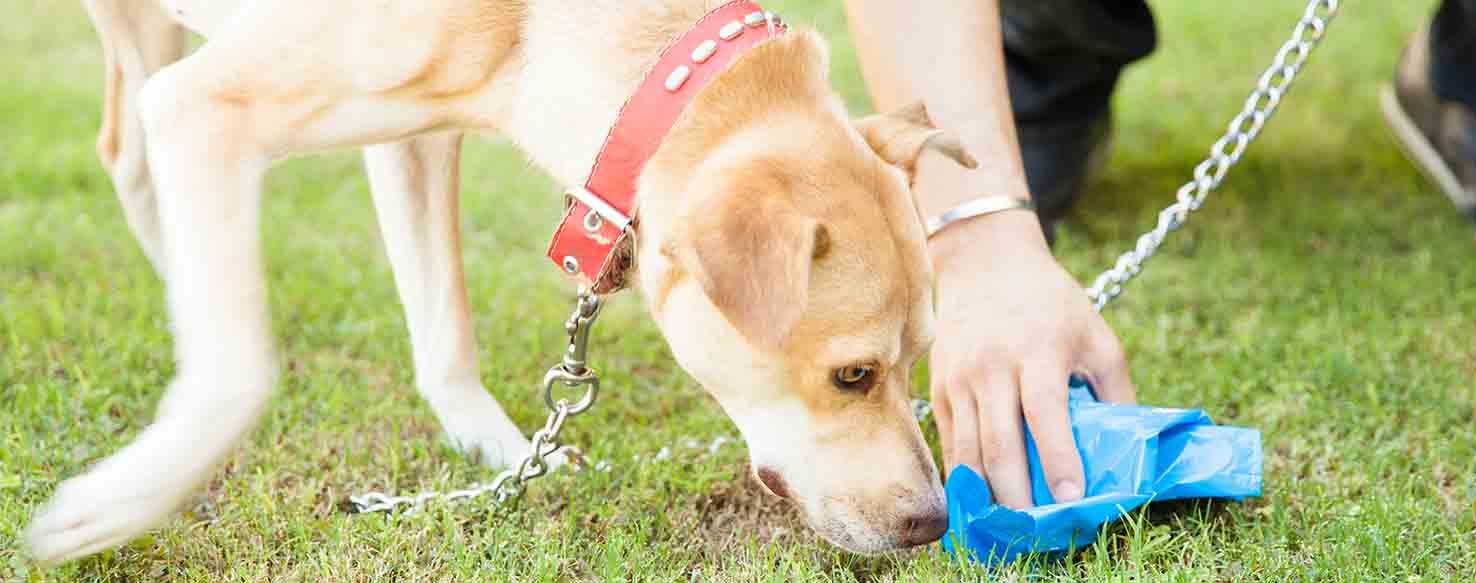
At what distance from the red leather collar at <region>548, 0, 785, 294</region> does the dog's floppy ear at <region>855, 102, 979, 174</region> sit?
280mm

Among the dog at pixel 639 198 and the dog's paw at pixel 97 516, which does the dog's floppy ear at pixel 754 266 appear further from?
the dog's paw at pixel 97 516

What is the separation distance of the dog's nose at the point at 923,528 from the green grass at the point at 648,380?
0.07 meters

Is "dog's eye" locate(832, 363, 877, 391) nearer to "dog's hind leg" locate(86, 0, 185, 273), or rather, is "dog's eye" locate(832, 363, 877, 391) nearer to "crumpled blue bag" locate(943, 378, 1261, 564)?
"crumpled blue bag" locate(943, 378, 1261, 564)

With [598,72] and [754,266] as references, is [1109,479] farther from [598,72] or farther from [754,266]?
[598,72]

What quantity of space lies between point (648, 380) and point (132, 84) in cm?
164

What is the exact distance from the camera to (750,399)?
2576 mm

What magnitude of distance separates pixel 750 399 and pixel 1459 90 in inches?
129

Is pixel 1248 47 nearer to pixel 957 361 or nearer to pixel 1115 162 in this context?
pixel 1115 162

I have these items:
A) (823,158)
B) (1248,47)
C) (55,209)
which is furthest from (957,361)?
(1248,47)

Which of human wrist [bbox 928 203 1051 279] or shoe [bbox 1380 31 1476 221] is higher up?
human wrist [bbox 928 203 1051 279]

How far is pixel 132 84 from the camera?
3873mm

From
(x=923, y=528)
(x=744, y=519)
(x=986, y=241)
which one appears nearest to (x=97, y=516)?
(x=744, y=519)

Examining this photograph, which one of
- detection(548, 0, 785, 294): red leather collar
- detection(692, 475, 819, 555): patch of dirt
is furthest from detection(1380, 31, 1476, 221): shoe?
detection(548, 0, 785, 294): red leather collar

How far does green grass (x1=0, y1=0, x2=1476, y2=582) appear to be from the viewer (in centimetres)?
262
